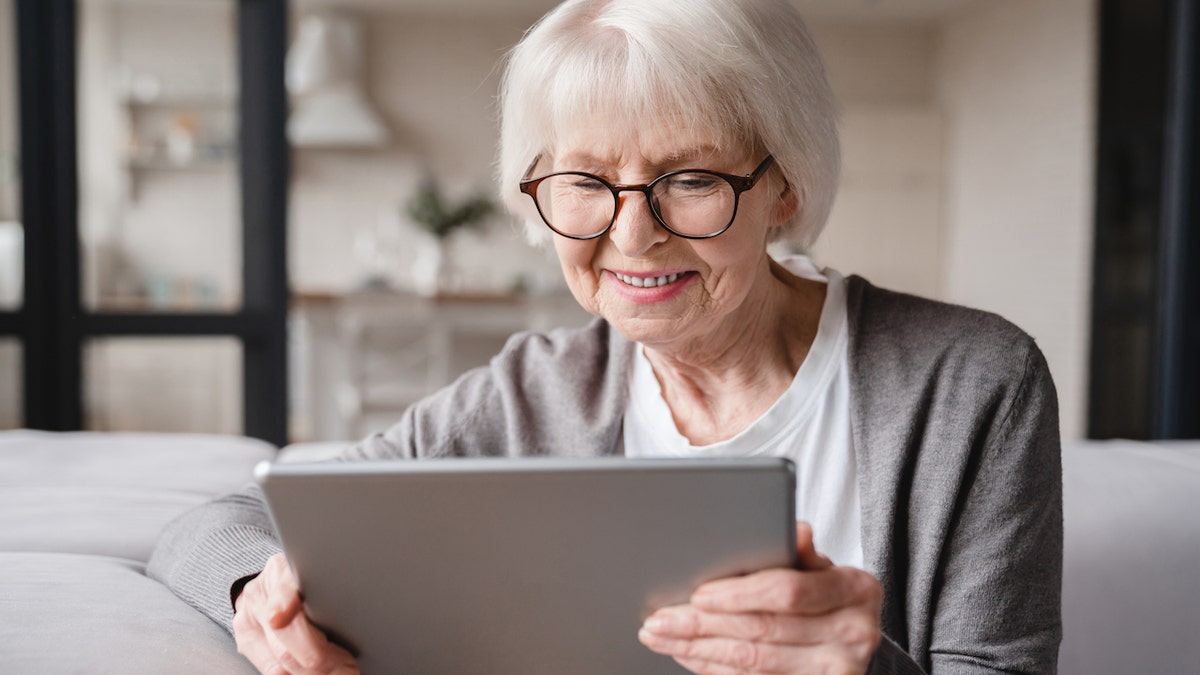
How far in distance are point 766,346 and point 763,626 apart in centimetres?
53

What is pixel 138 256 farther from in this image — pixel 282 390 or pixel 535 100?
pixel 535 100

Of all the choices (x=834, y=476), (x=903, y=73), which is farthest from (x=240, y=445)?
(x=903, y=73)

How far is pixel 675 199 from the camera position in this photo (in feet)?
3.38

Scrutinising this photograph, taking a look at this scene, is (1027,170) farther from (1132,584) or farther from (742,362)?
(742,362)

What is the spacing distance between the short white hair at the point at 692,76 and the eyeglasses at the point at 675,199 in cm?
→ 4

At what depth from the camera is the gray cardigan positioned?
0.98m

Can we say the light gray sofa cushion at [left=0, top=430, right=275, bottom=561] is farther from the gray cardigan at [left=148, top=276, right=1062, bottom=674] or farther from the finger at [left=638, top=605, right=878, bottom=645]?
the finger at [left=638, top=605, right=878, bottom=645]

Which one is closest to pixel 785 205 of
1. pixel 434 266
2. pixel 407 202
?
pixel 434 266

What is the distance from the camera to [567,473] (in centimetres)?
66

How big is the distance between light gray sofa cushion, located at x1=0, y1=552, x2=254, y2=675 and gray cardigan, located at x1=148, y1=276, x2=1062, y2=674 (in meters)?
0.05

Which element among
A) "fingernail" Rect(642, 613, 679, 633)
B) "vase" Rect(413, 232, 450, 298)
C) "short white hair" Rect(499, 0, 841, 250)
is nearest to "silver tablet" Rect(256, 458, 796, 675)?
"fingernail" Rect(642, 613, 679, 633)

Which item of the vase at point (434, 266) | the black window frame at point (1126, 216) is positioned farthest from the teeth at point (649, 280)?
the vase at point (434, 266)

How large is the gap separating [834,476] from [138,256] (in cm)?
365

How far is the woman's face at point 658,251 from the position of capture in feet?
3.34
